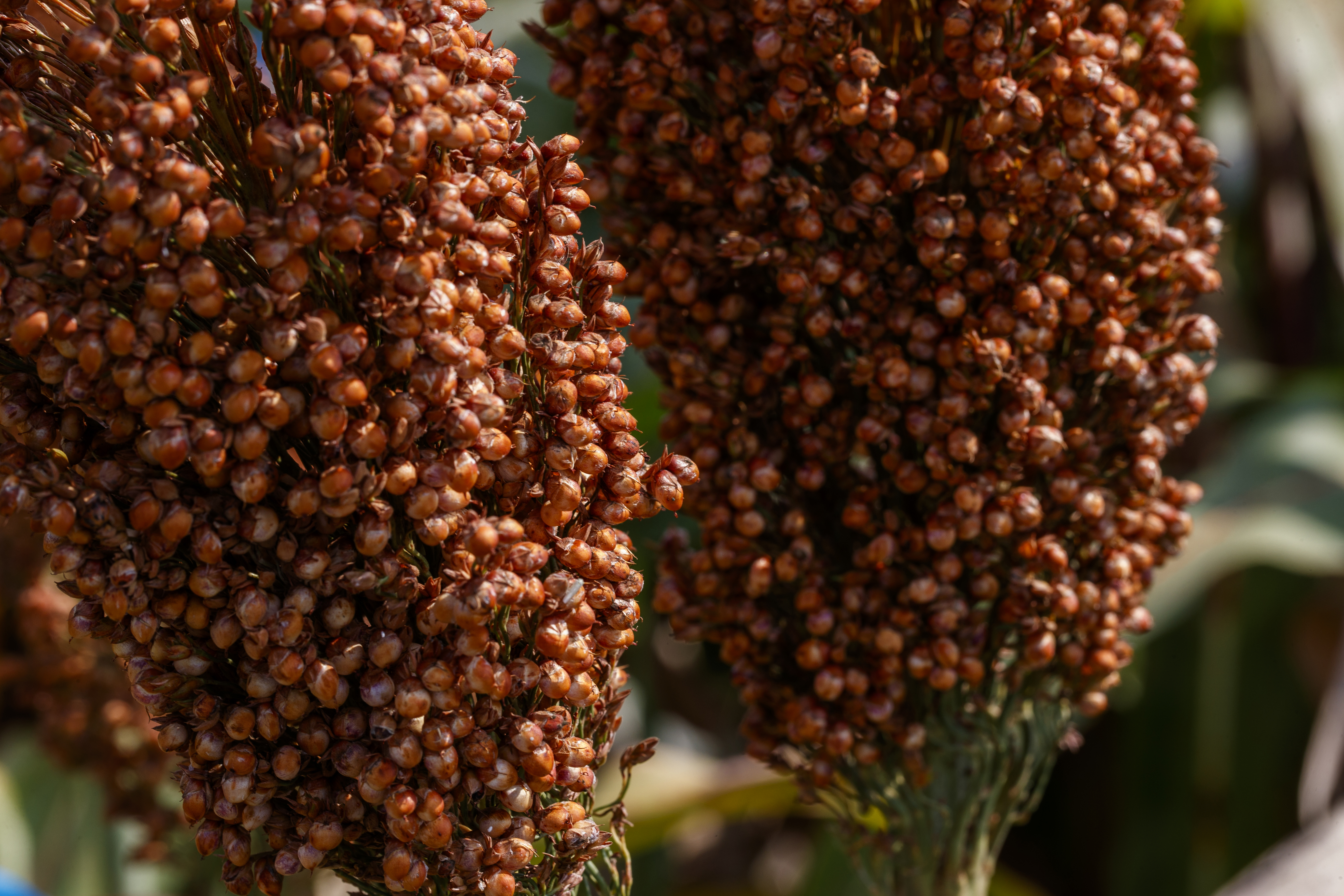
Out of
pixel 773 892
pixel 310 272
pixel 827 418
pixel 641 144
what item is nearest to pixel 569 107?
pixel 641 144

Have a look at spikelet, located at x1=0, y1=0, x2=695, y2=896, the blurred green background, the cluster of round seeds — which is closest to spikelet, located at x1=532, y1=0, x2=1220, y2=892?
the cluster of round seeds

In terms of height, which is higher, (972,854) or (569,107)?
(569,107)

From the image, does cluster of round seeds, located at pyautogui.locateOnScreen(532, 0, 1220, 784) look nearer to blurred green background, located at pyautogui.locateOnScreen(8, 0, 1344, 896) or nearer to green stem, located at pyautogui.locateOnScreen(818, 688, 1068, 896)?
green stem, located at pyautogui.locateOnScreen(818, 688, 1068, 896)

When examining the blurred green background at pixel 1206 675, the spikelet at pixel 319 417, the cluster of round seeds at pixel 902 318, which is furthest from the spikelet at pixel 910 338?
the blurred green background at pixel 1206 675

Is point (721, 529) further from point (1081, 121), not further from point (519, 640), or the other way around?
point (1081, 121)

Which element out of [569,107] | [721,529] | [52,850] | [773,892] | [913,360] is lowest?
[773,892]

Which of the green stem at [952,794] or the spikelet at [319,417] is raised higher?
the spikelet at [319,417]

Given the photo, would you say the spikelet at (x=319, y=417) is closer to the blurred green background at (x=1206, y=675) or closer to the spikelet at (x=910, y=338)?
the spikelet at (x=910, y=338)

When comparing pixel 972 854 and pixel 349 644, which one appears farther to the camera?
pixel 972 854
